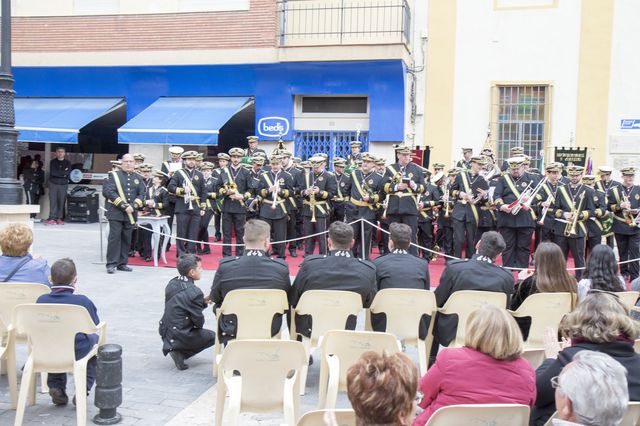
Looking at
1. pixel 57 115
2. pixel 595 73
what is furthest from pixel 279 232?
pixel 57 115

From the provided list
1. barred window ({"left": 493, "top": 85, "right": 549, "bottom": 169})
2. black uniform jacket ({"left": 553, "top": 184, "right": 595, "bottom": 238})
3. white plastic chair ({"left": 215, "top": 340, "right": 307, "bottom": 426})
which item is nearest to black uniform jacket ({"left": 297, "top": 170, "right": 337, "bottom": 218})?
black uniform jacket ({"left": 553, "top": 184, "right": 595, "bottom": 238})

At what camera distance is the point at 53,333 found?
15.5 feet

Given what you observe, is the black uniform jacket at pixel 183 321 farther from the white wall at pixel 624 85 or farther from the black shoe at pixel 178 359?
the white wall at pixel 624 85

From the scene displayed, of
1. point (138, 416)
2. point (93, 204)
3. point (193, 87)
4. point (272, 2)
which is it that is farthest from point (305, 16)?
point (138, 416)

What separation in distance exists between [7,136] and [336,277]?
5.34m

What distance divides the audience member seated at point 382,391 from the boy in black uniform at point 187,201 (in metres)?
10.2

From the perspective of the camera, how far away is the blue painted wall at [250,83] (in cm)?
1670

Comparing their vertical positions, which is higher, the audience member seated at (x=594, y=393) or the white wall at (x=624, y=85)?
the white wall at (x=624, y=85)

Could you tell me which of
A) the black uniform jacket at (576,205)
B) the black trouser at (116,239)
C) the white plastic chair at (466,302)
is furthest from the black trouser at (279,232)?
the white plastic chair at (466,302)

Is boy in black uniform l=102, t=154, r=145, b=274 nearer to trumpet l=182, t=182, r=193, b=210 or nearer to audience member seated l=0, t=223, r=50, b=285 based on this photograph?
trumpet l=182, t=182, r=193, b=210

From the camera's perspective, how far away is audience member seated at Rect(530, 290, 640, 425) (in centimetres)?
342

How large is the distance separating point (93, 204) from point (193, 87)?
4421 mm

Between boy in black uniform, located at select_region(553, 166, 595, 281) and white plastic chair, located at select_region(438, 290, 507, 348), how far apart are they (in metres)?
6.21

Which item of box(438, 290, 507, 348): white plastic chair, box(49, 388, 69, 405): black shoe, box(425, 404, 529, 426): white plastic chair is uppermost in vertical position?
box(438, 290, 507, 348): white plastic chair
